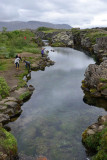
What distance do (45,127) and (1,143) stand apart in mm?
6306

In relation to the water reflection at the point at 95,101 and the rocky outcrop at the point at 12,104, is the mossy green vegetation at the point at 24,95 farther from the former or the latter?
the water reflection at the point at 95,101

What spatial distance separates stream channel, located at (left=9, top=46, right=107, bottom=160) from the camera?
50.0ft

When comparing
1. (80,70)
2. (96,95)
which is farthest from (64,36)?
(96,95)

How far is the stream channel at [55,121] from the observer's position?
1523 centimetres

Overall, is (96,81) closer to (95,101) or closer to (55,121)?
(95,101)

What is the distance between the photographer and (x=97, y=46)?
211 ft

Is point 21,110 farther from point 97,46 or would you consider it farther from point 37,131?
point 97,46

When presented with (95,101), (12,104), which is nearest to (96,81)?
(95,101)

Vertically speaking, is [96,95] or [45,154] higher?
[96,95]

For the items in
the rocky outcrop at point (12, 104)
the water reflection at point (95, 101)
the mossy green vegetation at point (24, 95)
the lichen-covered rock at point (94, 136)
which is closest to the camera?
the lichen-covered rock at point (94, 136)

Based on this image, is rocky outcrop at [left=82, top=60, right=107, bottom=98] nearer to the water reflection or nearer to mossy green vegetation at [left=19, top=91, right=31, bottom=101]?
the water reflection

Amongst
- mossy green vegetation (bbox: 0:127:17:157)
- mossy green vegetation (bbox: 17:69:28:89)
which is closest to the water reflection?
mossy green vegetation (bbox: 17:69:28:89)

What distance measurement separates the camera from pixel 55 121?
19906mm

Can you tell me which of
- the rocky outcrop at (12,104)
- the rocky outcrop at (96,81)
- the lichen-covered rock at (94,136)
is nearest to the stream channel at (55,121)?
the lichen-covered rock at (94,136)
